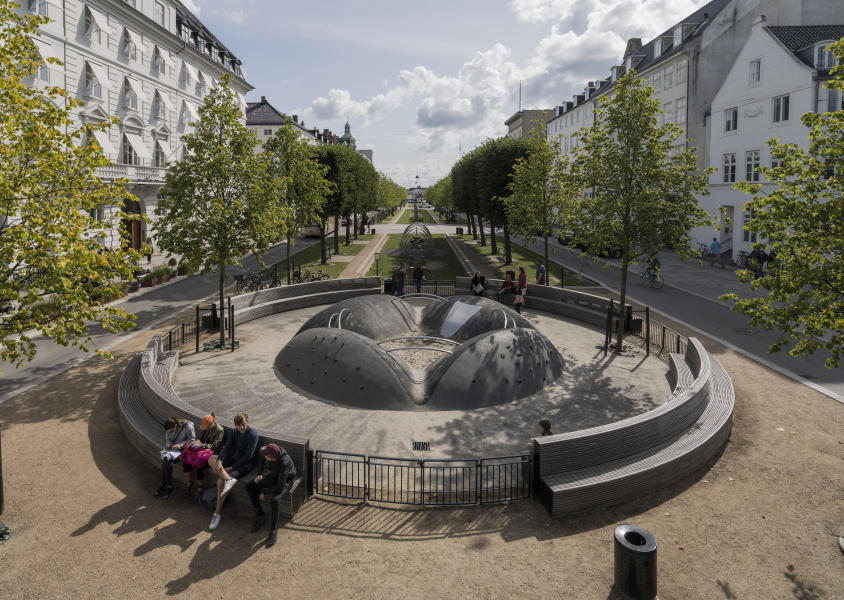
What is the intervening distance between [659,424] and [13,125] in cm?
1219

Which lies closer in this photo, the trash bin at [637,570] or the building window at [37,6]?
the trash bin at [637,570]

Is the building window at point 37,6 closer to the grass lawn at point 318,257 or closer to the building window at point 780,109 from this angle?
the grass lawn at point 318,257

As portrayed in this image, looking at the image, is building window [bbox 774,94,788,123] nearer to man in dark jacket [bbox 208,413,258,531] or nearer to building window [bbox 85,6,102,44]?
man in dark jacket [bbox 208,413,258,531]

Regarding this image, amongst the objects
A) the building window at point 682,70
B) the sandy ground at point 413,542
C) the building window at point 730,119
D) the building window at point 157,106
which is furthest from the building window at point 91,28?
the building window at point 682,70

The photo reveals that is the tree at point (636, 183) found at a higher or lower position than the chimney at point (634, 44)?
lower

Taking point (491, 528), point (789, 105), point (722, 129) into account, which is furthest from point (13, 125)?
point (722, 129)

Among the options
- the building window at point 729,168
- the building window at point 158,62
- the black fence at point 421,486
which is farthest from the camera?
the building window at point 158,62

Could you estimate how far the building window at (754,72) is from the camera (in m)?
38.8

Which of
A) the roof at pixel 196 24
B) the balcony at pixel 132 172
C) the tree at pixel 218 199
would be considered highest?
the roof at pixel 196 24

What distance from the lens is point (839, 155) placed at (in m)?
8.64

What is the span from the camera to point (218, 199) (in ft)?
59.2

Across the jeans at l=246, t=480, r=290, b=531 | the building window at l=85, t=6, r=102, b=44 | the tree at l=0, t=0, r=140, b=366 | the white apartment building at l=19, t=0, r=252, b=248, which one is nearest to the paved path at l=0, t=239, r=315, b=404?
the white apartment building at l=19, t=0, r=252, b=248

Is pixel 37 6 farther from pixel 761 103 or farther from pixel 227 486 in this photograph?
pixel 761 103

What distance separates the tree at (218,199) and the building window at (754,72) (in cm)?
3818
